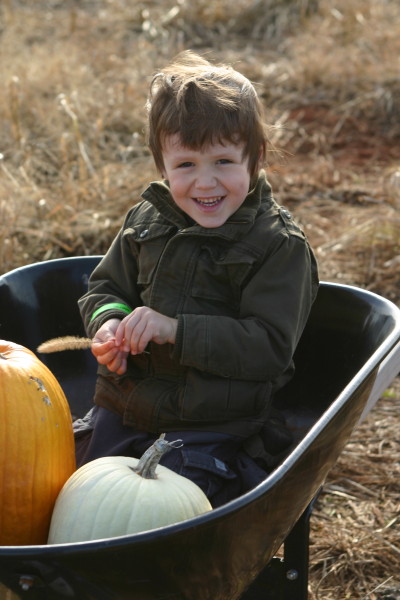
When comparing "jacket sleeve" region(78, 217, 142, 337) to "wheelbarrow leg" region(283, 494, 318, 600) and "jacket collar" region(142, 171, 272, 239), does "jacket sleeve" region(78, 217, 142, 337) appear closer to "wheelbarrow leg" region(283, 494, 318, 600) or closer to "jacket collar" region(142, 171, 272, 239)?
"jacket collar" region(142, 171, 272, 239)

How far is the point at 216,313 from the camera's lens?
2301 mm

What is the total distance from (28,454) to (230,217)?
0.77 m

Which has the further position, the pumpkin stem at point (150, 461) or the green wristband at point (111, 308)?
the green wristband at point (111, 308)

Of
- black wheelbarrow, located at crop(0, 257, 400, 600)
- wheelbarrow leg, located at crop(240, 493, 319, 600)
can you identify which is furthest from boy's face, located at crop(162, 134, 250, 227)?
wheelbarrow leg, located at crop(240, 493, 319, 600)

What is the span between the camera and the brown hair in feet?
7.08

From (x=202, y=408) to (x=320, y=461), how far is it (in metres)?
0.39

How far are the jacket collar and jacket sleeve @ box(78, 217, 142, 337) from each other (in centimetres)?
17

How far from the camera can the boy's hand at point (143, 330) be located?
2162mm

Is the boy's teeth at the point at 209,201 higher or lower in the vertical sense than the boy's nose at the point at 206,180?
lower

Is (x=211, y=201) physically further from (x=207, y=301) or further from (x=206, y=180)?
(x=207, y=301)

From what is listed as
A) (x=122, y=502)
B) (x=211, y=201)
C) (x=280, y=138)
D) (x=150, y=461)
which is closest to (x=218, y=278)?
(x=211, y=201)

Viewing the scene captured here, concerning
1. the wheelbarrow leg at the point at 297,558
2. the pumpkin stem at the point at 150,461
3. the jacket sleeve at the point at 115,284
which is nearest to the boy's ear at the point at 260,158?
the jacket sleeve at the point at 115,284

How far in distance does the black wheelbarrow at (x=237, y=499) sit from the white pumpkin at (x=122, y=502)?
0.17 metres

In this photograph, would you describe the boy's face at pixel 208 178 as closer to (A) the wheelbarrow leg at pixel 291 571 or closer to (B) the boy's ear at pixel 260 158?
(B) the boy's ear at pixel 260 158
